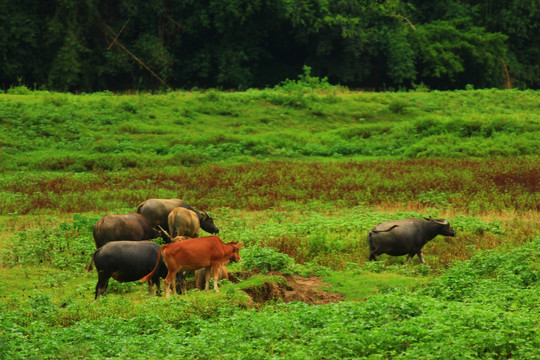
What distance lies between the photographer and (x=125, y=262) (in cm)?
→ 1298

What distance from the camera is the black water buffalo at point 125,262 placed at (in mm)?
12852

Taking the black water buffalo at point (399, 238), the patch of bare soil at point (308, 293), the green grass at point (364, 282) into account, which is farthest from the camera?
the black water buffalo at point (399, 238)

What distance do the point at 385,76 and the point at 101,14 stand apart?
20.4 meters

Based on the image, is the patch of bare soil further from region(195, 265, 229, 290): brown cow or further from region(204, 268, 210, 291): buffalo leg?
region(204, 268, 210, 291): buffalo leg

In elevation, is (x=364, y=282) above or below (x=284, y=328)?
below

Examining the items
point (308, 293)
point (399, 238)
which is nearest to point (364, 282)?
point (308, 293)

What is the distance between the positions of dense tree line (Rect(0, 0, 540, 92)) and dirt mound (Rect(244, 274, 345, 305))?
31431 mm

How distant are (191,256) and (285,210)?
28.6 feet

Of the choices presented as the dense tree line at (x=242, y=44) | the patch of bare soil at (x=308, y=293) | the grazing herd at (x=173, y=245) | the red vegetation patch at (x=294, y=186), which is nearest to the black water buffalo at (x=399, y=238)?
the grazing herd at (x=173, y=245)

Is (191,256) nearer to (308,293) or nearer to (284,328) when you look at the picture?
(308,293)

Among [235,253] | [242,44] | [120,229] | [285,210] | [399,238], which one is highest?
[242,44]

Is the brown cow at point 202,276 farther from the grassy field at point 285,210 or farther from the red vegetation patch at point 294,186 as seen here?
the red vegetation patch at point 294,186

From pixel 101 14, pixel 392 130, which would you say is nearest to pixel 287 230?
pixel 392 130

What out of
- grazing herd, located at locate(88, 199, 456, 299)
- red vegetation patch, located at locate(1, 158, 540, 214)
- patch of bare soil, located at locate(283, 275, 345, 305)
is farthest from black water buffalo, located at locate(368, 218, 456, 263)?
red vegetation patch, located at locate(1, 158, 540, 214)
